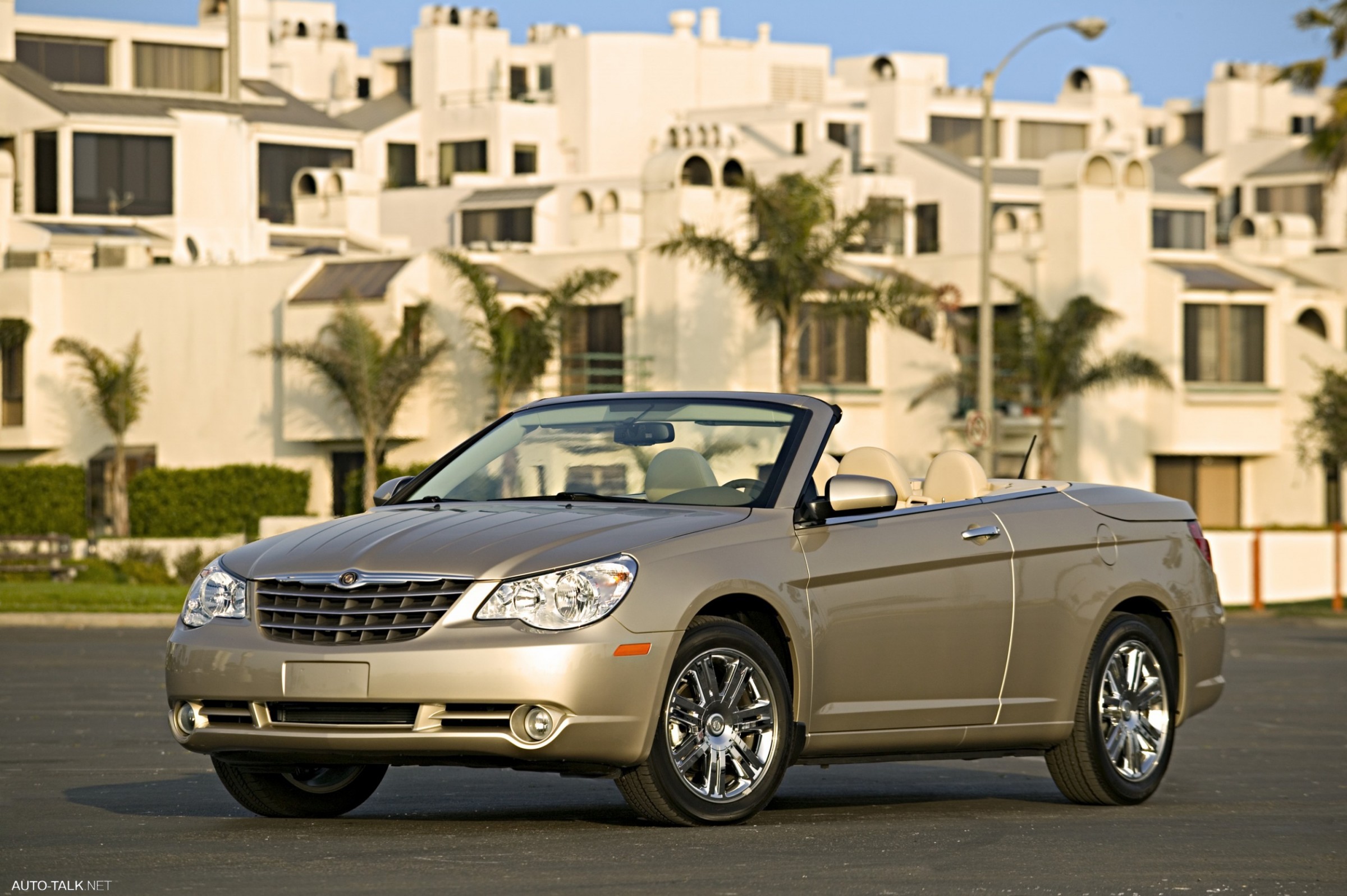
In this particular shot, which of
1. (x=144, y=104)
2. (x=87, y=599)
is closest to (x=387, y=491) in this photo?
(x=87, y=599)

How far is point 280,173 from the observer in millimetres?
76062

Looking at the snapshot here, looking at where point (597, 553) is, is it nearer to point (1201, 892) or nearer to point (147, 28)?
point (1201, 892)

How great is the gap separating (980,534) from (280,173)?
68344 mm

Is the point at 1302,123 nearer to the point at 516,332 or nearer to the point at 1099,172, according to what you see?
the point at 1099,172

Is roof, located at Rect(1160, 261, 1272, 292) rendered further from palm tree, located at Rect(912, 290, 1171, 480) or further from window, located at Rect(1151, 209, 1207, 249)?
window, located at Rect(1151, 209, 1207, 249)

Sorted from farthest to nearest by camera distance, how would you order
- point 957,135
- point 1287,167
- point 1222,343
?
point 957,135 → point 1287,167 → point 1222,343

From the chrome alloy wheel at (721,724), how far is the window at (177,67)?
224 ft

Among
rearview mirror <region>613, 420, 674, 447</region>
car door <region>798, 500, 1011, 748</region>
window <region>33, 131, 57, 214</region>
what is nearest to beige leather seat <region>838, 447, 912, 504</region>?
car door <region>798, 500, 1011, 748</region>

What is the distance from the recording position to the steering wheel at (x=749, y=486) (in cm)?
930

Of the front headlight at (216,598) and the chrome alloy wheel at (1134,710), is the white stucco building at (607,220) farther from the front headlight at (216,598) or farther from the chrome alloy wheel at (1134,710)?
the front headlight at (216,598)

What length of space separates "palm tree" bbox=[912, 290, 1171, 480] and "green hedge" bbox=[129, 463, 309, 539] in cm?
1371

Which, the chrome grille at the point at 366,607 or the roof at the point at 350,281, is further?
the roof at the point at 350,281

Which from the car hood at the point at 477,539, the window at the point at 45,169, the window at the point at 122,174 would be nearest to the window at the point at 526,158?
the window at the point at 122,174

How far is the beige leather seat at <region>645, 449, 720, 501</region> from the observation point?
938cm
